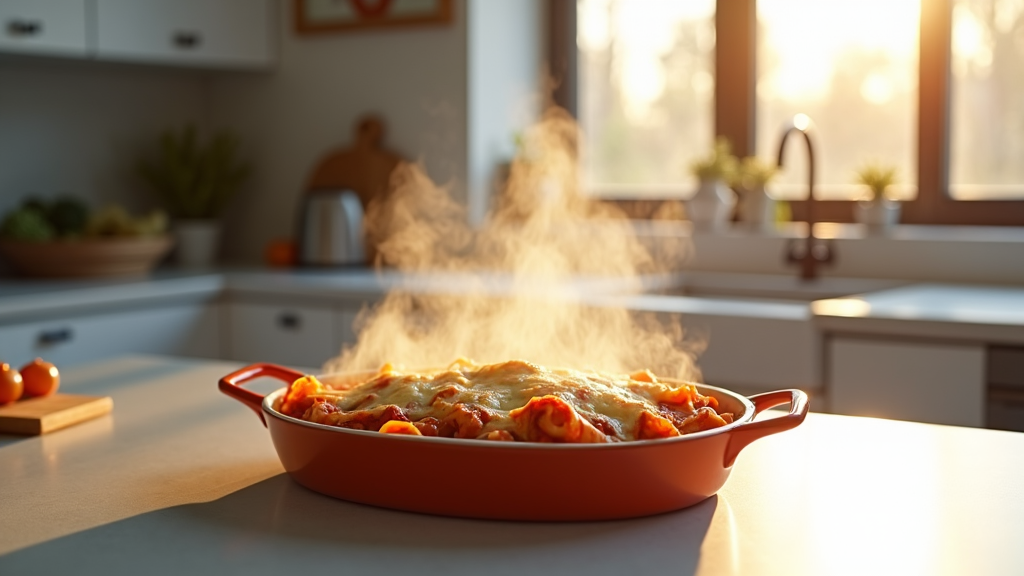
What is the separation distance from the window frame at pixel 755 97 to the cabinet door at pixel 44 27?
1.45 m

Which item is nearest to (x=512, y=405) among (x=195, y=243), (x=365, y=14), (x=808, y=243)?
(x=808, y=243)

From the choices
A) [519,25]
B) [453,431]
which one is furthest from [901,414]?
[519,25]

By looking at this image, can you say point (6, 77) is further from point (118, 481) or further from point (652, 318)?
point (118, 481)

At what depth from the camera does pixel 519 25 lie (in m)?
3.67

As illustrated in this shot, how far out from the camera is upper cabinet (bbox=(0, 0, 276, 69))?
3.19 metres

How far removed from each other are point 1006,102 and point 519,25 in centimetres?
149

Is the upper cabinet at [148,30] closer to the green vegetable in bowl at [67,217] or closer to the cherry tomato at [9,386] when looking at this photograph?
the green vegetable in bowl at [67,217]

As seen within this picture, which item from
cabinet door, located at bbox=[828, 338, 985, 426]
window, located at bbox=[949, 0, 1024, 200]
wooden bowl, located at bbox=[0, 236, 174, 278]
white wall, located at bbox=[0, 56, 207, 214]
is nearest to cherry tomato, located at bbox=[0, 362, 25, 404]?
cabinet door, located at bbox=[828, 338, 985, 426]

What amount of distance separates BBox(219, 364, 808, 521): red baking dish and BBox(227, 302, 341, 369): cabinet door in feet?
7.12

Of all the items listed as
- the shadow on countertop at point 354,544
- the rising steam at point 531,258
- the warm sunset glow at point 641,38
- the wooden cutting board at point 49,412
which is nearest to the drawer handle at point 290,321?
the rising steam at point 531,258

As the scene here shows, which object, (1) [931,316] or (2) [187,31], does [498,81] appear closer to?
(2) [187,31]

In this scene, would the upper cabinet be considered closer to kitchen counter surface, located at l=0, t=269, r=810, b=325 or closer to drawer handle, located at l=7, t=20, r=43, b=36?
drawer handle, located at l=7, t=20, r=43, b=36

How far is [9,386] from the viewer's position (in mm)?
1359

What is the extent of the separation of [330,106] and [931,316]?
2.25 m
